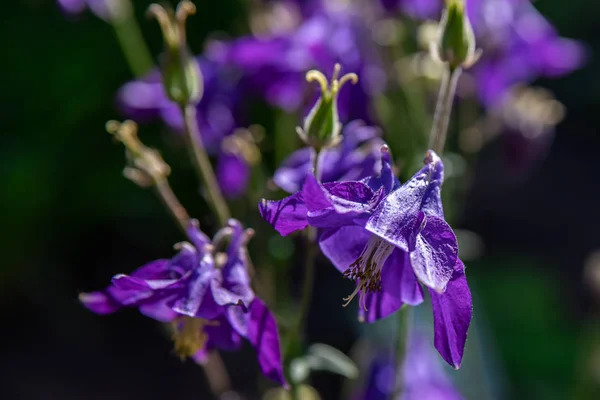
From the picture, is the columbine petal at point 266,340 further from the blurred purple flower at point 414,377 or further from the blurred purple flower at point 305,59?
the blurred purple flower at point 414,377

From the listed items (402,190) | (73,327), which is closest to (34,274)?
(73,327)

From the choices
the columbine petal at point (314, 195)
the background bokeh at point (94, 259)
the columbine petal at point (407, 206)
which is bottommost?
the background bokeh at point (94, 259)

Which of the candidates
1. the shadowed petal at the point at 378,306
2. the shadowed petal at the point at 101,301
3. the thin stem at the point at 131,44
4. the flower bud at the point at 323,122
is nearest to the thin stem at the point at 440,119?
the flower bud at the point at 323,122

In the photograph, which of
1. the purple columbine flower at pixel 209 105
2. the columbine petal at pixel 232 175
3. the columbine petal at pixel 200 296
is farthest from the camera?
the purple columbine flower at pixel 209 105

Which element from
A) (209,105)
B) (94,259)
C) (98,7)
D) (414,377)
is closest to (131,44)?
(98,7)

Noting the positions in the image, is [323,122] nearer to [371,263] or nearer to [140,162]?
[371,263]

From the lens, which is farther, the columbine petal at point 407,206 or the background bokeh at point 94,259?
the background bokeh at point 94,259
